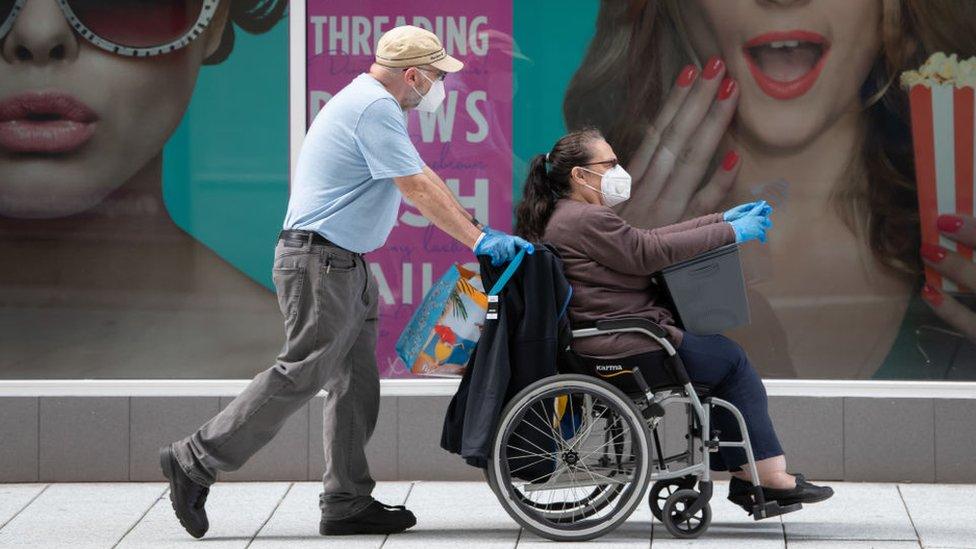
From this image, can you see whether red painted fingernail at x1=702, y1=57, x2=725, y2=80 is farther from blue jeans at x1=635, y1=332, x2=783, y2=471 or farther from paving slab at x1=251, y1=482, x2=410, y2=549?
paving slab at x1=251, y1=482, x2=410, y2=549

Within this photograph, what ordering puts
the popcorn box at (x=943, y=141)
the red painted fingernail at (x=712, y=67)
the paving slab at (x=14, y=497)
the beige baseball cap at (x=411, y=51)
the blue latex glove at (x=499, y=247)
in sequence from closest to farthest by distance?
1. the blue latex glove at (x=499, y=247)
2. the beige baseball cap at (x=411, y=51)
3. the paving slab at (x=14, y=497)
4. the popcorn box at (x=943, y=141)
5. the red painted fingernail at (x=712, y=67)

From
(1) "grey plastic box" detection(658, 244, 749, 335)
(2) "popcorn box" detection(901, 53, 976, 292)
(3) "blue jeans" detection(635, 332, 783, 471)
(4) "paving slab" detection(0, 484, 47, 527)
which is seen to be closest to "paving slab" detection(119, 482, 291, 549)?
(4) "paving slab" detection(0, 484, 47, 527)

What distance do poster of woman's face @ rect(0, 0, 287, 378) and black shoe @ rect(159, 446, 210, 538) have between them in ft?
4.59

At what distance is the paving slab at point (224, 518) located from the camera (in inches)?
224

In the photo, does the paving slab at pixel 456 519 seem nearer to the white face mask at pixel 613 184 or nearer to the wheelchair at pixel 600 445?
the wheelchair at pixel 600 445

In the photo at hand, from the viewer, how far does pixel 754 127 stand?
22.6ft

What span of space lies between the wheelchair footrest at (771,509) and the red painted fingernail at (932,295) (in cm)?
165

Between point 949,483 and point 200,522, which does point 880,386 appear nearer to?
point 949,483

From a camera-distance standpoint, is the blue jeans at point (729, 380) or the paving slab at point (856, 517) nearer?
the blue jeans at point (729, 380)

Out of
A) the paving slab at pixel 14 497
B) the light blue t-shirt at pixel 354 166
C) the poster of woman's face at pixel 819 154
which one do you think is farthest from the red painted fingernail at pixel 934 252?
the paving slab at pixel 14 497

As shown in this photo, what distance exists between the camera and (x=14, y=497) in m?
6.54

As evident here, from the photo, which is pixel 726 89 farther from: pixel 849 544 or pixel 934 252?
pixel 849 544

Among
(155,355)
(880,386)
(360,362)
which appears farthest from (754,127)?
(155,355)

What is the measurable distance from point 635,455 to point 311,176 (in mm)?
1446
